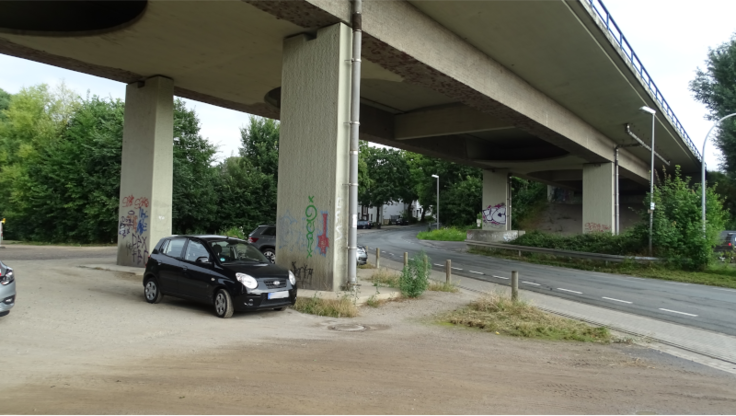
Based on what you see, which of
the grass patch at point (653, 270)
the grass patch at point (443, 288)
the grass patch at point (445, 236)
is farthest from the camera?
the grass patch at point (445, 236)

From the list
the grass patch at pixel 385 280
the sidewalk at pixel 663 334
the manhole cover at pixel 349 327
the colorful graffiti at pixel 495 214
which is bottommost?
the sidewalk at pixel 663 334

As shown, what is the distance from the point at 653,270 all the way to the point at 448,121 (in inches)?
430

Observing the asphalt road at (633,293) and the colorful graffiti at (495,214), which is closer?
the asphalt road at (633,293)

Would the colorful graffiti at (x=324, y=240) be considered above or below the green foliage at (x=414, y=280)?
above

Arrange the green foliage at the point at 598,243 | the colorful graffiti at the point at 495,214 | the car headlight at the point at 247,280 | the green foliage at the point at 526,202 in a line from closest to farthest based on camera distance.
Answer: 1. the car headlight at the point at 247,280
2. the green foliage at the point at 598,243
3. the colorful graffiti at the point at 495,214
4. the green foliage at the point at 526,202

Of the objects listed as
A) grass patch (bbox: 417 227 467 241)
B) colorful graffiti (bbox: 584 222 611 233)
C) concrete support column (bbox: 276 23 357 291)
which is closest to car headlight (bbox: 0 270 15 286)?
concrete support column (bbox: 276 23 357 291)

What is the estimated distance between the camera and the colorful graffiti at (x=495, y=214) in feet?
121

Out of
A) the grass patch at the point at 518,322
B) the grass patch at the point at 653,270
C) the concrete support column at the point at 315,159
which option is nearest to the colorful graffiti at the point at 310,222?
the concrete support column at the point at 315,159

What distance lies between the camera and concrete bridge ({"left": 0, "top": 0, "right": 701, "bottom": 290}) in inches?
429

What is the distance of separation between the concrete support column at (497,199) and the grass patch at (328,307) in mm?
29223

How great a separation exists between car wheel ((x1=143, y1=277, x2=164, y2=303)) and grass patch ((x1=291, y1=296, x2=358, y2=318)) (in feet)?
9.39

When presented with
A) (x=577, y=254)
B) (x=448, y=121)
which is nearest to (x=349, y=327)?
(x=448, y=121)

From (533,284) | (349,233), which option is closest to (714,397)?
(349,233)

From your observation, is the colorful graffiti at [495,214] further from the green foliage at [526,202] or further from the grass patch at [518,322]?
the grass patch at [518,322]
